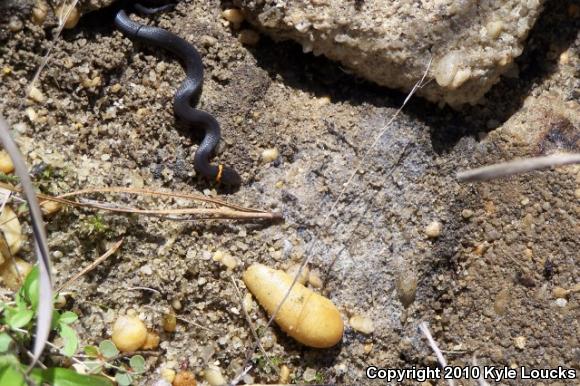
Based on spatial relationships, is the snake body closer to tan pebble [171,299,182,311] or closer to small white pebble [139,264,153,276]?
small white pebble [139,264,153,276]

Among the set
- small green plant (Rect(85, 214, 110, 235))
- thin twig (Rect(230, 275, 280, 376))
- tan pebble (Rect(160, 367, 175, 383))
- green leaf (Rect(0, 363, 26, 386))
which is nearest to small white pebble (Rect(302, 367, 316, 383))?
thin twig (Rect(230, 275, 280, 376))

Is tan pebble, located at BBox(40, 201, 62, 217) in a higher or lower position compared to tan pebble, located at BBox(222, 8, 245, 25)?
lower

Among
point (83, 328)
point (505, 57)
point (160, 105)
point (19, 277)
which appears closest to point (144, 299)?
point (83, 328)

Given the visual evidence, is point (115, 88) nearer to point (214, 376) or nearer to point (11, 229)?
point (11, 229)

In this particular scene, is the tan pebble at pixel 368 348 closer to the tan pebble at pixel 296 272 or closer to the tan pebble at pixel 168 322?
the tan pebble at pixel 296 272
